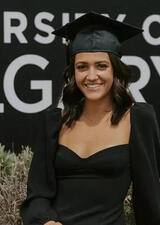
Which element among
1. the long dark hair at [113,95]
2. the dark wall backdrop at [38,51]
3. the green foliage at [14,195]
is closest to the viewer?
the long dark hair at [113,95]

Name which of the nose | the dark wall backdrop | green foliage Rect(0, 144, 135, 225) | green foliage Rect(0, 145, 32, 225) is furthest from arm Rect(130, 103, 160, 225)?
the dark wall backdrop

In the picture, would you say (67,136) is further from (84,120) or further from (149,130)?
(149,130)

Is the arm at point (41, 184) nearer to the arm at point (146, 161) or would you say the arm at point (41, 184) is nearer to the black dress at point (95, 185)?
the black dress at point (95, 185)

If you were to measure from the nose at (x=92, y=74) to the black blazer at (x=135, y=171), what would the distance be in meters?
0.24

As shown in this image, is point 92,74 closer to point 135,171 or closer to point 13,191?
point 135,171

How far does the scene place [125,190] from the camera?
2.42m

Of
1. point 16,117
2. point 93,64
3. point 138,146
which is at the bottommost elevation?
point 16,117

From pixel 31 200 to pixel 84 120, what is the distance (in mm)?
434

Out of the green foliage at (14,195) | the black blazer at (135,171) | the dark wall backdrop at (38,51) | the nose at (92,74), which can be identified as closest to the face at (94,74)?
the nose at (92,74)

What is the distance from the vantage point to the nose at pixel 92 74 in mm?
2359

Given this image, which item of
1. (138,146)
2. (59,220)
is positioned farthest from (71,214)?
(138,146)

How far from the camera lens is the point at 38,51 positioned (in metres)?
4.88

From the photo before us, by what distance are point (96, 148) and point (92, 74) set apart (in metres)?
0.32

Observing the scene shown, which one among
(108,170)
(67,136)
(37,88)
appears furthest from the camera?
(37,88)
